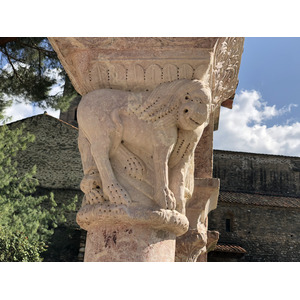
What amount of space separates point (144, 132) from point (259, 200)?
65.9 ft

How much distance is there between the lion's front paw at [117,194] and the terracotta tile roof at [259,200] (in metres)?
18.7

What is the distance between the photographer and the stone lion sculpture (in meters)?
2.04

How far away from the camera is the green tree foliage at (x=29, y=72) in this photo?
9.41 m

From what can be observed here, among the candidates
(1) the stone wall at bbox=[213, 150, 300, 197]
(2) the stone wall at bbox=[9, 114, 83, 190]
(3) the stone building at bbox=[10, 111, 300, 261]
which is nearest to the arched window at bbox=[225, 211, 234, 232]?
(3) the stone building at bbox=[10, 111, 300, 261]

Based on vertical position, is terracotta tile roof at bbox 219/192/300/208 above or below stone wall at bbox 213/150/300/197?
below

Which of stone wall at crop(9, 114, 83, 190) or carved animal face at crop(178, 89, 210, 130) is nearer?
carved animal face at crop(178, 89, 210, 130)

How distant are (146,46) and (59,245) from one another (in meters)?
13.5

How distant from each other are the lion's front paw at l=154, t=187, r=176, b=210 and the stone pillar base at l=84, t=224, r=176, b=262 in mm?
114

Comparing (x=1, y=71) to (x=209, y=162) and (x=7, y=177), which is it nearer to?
(x=7, y=177)

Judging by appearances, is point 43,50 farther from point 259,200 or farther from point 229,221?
point 259,200

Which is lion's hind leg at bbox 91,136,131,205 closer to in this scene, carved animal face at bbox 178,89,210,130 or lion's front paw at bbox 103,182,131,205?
lion's front paw at bbox 103,182,131,205

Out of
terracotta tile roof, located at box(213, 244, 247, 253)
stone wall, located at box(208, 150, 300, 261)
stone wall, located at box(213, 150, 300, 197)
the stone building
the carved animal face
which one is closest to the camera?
the carved animal face

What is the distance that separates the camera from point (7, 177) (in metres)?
10.5

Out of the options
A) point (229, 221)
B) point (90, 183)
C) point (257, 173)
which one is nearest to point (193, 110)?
point (90, 183)
